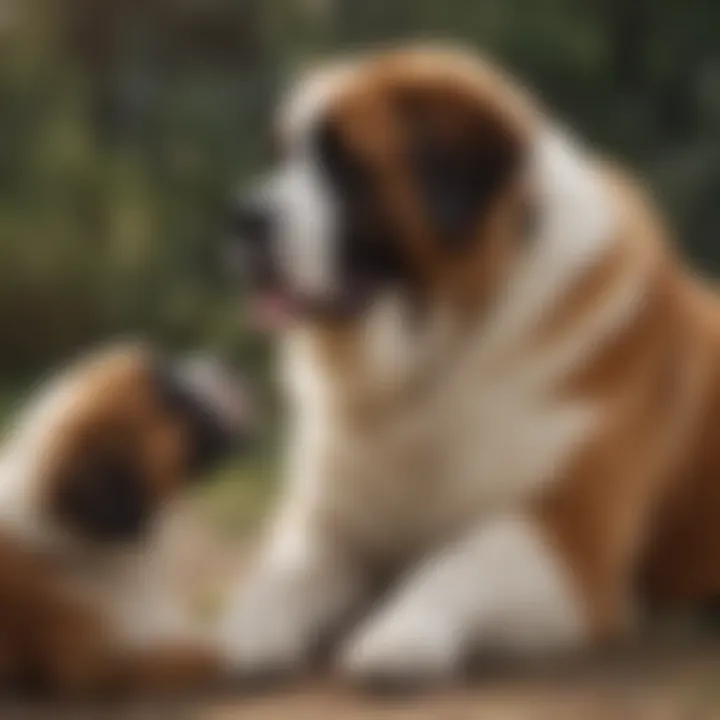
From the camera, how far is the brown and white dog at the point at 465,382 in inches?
42.4

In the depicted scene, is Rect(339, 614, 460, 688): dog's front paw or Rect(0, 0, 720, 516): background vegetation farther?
Rect(0, 0, 720, 516): background vegetation

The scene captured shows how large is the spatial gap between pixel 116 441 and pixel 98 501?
0.15ft

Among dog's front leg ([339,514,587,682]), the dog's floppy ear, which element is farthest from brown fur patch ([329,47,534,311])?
dog's front leg ([339,514,587,682])

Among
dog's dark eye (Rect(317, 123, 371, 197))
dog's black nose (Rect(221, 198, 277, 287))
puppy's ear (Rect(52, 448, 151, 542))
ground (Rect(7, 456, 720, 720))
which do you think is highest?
dog's dark eye (Rect(317, 123, 371, 197))

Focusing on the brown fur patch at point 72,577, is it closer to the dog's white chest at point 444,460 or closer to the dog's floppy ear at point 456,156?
the dog's white chest at point 444,460

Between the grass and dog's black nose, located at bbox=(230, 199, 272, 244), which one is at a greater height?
dog's black nose, located at bbox=(230, 199, 272, 244)

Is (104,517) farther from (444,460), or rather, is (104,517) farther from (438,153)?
(438,153)

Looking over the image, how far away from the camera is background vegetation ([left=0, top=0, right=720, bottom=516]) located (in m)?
1.15

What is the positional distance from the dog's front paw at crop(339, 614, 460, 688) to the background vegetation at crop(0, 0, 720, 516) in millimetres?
235

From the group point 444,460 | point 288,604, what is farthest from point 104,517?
point 444,460

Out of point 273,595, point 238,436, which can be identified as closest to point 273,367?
point 238,436

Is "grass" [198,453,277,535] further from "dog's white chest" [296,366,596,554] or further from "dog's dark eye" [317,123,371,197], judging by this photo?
"dog's dark eye" [317,123,371,197]

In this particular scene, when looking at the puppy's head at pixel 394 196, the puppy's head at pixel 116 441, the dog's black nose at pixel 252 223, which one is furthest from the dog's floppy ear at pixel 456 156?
the puppy's head at pixel 116 441

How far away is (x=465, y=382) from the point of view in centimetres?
112
